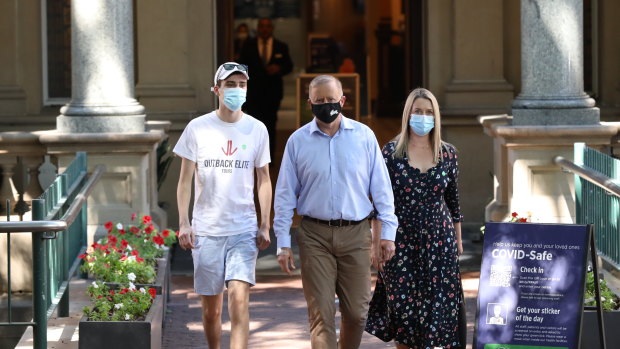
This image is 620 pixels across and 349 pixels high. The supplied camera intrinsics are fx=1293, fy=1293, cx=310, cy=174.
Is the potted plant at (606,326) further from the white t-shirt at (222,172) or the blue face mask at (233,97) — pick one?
the blue face mask at (233,97)

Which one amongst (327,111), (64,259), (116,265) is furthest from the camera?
(116,265)

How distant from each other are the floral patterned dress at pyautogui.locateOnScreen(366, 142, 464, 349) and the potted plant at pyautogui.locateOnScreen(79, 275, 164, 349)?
4.82 ft

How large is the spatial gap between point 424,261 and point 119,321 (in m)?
1.84

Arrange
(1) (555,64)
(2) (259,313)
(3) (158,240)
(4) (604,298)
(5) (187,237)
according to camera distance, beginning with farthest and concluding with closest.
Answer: (1) (555,64) < (2) (259,313) < (3) (158,240) < (4) (604,298) < (5) (187,237)

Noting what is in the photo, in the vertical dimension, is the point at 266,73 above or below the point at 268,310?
above

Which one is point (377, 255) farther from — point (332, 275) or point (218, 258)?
point (218, 258)

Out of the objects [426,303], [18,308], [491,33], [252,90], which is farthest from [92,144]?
[252,90]

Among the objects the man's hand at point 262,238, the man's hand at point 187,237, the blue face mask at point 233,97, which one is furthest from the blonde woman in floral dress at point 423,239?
the man's hand at point 187,237

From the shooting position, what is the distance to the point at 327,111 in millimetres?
7293

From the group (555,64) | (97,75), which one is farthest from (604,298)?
(97,75)

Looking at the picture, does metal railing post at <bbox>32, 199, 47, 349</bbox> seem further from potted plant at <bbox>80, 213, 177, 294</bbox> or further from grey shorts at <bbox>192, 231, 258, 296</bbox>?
potted plant at <bbox>80, 213, 177, 294</bbox>

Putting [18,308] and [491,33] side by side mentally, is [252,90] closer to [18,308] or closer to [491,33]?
[491,33]

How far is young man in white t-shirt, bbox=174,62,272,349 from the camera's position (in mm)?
7586

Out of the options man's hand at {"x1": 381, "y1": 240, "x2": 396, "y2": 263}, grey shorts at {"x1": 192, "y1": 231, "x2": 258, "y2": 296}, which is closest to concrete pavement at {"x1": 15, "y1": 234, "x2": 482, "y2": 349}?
grey shorts at {"x1": 192, "y1": 231, "x2": 258, "y2": 296}
